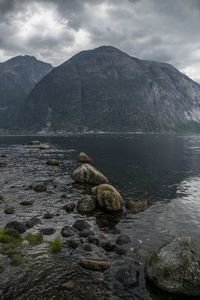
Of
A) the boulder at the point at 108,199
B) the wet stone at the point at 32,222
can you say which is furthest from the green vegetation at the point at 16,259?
the boulder at the point at 108,199

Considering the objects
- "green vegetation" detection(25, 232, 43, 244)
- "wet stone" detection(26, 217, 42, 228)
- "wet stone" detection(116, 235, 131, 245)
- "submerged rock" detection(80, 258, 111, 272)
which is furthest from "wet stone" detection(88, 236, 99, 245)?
"wet stone" detection(26, 217, 42, 228)

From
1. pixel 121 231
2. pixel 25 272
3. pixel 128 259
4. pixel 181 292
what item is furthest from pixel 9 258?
pixel 181 292

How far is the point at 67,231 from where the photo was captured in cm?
2748

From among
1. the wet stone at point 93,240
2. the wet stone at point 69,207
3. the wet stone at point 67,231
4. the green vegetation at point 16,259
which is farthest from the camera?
the wet stone at point 69,207

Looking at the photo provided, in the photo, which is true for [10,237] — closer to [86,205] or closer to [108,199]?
[86,205]

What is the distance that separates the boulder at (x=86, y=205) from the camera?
34.7 meters

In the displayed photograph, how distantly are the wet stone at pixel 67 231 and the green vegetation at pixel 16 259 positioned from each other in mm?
5232

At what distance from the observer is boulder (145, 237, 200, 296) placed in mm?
18812

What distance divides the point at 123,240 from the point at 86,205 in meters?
9.90

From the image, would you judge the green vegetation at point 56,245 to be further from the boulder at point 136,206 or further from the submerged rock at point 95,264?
the boulder at point 136,206

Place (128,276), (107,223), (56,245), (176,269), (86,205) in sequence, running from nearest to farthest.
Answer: (176,269)
(128,276)
(56,245)
(107,223)
(86,205)

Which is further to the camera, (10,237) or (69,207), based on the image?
(69,207)

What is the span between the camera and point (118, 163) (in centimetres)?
7506

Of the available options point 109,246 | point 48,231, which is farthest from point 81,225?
point 109,246
